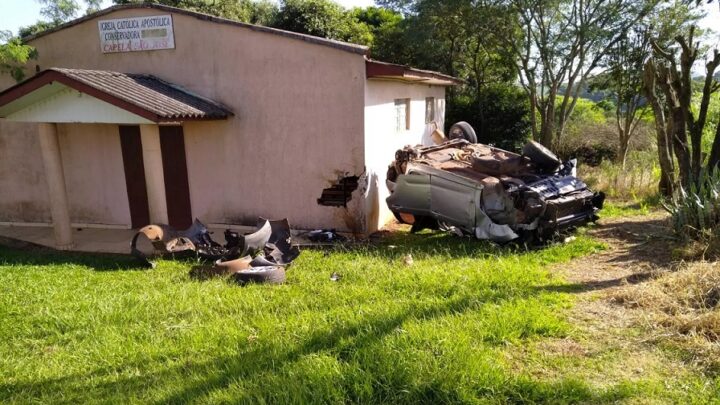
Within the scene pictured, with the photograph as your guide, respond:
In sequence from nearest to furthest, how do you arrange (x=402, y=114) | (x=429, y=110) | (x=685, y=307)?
1. (x=685, y=307)
2. (x=402, y=114)
3. (x=429, y=110)

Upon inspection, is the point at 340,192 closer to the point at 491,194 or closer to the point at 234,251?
the point at 234,251

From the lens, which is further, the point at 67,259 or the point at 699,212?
the point at 67,259

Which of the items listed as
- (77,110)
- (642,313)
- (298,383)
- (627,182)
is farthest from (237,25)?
(627,182)

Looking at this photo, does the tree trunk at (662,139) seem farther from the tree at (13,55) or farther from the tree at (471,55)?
the tree at (13,55)

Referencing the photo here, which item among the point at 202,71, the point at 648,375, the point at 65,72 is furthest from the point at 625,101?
the point at 65,72

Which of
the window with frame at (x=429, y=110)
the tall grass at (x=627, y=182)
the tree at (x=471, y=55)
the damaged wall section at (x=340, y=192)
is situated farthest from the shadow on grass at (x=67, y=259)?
the tree at (x=471, y=55)

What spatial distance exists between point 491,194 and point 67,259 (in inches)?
287

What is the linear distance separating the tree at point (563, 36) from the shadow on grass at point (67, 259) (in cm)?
1292

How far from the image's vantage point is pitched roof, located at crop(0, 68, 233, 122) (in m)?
8.07

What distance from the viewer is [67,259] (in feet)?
27.8

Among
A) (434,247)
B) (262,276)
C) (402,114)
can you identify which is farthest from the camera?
(402,114)

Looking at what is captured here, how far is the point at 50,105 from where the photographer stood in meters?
8.76

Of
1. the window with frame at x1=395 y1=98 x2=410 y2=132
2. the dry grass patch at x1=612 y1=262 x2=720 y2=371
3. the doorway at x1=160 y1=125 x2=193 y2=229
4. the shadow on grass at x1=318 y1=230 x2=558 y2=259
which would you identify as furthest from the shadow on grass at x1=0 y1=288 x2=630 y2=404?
the window with frame at x1=395 y1=98 x2=410 y2=132

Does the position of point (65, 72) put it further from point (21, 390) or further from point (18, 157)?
point (21, 390)
